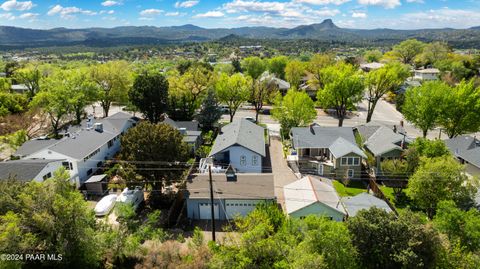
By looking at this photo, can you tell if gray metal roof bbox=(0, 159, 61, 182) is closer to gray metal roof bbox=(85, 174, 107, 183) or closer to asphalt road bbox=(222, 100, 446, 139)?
gray metal roof bbox=(85, 174, 107, 183)

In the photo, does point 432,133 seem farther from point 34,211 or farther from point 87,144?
point 34,211

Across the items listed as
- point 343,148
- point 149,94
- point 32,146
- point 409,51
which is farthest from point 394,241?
point 409,51

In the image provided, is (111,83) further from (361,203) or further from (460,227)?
(460,227)

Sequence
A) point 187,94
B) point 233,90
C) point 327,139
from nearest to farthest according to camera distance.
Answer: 1. point 327,139
2. point 187,94
3. point 233,90

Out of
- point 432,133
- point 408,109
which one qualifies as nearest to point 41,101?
point 408,109

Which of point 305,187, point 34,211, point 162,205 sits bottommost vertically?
point 162,205

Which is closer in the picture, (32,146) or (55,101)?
(32,146)
